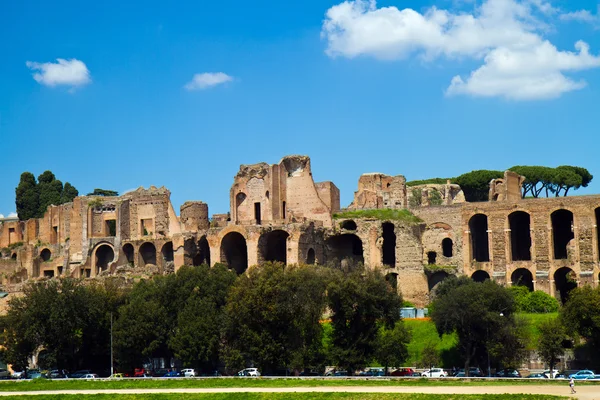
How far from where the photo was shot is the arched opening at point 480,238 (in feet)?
226

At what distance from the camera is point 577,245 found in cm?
6250

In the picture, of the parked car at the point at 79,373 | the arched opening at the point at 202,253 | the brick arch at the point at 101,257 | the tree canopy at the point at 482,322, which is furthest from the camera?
the brick arch at the point at 101,257

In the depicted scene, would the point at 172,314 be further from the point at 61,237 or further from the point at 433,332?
the point at 61,237

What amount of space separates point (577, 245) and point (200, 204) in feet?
96.2

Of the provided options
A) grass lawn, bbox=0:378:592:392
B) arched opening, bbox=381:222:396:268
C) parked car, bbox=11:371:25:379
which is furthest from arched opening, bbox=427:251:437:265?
parked car, bbox=11:371:25:379

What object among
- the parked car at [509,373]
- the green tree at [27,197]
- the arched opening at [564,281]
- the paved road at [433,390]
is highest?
the green tree at [27,197]

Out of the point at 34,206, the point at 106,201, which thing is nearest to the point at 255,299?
the point at 106,201

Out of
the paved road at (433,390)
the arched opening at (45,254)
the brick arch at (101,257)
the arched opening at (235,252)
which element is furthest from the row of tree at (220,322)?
the arched opening at (45,254)

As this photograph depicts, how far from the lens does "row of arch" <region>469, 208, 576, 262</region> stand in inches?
2660

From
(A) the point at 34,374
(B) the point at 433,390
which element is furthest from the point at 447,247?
Answer: (B) the point at 433,390

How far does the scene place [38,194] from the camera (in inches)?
3723

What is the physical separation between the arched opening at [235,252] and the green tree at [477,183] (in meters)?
31.4

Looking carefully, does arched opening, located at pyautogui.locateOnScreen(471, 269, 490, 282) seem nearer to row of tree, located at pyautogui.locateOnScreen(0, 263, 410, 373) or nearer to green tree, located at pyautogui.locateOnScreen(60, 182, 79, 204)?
row of tree, located at pyautogui.locateOnScreen(0, 263, 410, 373)

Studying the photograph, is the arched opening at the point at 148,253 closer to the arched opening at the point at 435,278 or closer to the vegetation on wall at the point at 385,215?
the vegetation on wall at the point at 385,215
